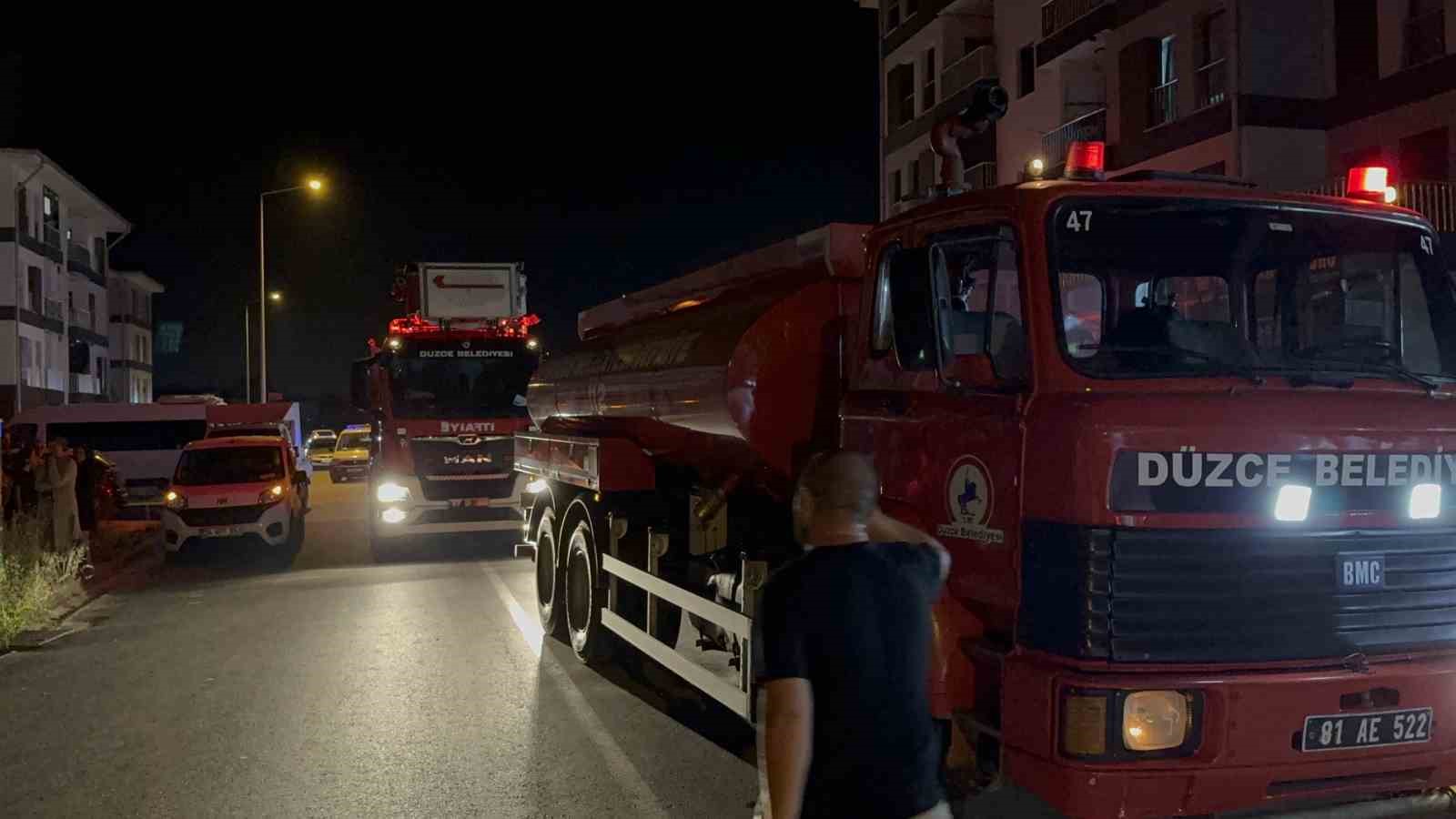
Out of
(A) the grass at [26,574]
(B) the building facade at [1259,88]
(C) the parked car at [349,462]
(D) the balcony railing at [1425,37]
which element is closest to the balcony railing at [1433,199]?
(B) the building facade at [1259,88]

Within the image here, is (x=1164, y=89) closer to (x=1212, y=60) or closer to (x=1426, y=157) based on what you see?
(x=1212, y=60)

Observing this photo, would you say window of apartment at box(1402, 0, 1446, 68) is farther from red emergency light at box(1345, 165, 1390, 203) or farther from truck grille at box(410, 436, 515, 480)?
red emergency light at box(1345, 165, 1390, 203)

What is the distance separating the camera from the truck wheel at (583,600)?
32.1 feet

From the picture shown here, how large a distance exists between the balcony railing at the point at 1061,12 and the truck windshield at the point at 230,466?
1743cm

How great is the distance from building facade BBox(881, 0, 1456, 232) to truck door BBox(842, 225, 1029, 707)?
14.1m

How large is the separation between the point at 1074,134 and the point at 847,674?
87.0ft

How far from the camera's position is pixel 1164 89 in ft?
82.1

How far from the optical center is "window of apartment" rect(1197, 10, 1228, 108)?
2305 cm

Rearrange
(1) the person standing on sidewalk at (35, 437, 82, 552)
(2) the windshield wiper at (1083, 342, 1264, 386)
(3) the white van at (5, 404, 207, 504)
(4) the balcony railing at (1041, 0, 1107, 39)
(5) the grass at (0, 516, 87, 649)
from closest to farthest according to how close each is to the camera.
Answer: (2) the windshield wiper at (1083, 342, 1264, 386) → (5) the grass at (0, 516, 87, 649) → (1) the person standing on sidewalk at (35, 437, 82, 552) → (3) the white van at (5, 404, 207, 504) → (4) the balcony railing at (1041, 0, 1107, 39)

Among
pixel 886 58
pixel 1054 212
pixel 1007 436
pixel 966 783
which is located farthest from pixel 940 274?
pixel 886 58

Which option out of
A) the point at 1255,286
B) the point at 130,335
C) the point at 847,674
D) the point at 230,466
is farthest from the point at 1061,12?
the point at 130,335

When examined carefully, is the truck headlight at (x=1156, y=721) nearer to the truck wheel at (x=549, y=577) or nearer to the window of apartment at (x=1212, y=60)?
the truck wheel at (x=549, y=577)

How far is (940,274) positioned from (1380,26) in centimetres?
1868

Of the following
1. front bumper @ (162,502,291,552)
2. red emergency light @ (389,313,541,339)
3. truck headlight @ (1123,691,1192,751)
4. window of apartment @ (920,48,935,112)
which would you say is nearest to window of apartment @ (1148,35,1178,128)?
window of apartment @ (920,48,935,112)
